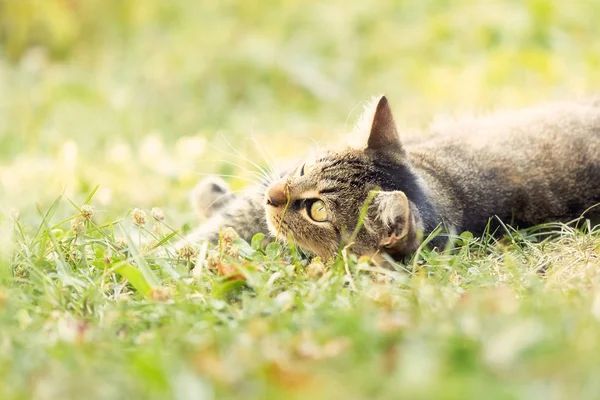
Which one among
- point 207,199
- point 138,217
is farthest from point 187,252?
point 207,199

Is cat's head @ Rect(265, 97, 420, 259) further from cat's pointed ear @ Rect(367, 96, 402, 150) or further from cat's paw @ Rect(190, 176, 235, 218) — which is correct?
cat's paw @ Rect(190, 176, 235, 218)

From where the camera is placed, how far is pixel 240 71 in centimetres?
581

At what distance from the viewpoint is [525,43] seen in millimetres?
5613

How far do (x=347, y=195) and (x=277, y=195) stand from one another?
23 cm

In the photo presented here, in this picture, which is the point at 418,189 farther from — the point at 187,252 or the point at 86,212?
the point at 86,212

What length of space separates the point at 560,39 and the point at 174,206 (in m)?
3.46

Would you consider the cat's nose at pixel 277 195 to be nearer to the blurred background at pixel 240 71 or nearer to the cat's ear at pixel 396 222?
the cat's ear at pixel 396 222

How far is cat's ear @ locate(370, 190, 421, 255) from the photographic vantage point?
2.14m

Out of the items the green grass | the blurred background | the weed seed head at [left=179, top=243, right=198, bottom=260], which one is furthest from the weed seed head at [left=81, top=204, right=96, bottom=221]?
the blurred background

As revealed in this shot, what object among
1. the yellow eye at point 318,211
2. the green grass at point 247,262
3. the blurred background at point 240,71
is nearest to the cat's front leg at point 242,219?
the green grass at point 247,262

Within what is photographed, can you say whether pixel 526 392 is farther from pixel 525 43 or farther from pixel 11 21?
pixel 11 21

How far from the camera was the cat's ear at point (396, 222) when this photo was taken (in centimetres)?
214

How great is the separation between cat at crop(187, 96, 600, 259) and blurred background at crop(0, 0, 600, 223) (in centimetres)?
124

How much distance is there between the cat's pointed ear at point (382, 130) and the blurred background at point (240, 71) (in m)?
1.51
